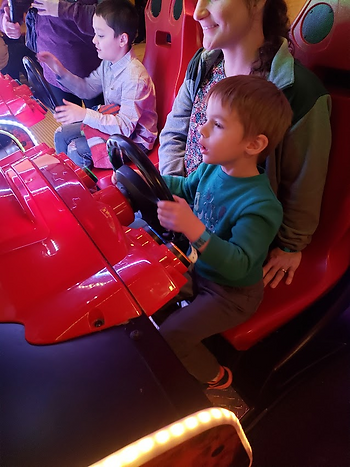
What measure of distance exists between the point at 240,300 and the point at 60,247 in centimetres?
44

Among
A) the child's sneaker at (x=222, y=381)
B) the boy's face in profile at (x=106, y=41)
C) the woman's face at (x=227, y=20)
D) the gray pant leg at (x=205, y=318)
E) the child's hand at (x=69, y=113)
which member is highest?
the woman's face at (x=227, y=20)

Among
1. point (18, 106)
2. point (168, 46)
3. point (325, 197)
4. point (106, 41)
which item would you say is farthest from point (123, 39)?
Result: point (325, 197)

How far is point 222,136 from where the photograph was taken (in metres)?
0.81

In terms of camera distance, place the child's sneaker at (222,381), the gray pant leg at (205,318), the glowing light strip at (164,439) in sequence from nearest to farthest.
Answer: the glowing light strip at (164,439), the gray pant leg at (205,318), the child's sneaker at (222,381)

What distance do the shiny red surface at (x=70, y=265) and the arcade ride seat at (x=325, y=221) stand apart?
357 millimetres

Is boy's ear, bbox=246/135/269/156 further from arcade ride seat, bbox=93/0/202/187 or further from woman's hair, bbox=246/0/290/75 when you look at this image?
arcade ride seat, bbox=93/0/202/187

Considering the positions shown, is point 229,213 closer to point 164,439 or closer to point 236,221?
point 236,221

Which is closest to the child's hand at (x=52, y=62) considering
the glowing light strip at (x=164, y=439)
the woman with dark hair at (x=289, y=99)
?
the woman with dark hair at (x=289, y=99)

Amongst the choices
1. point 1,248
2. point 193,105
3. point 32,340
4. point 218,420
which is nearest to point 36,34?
point 193,105

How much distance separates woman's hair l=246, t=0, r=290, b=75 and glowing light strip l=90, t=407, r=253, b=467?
0.81m

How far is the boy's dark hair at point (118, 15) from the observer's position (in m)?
1.47

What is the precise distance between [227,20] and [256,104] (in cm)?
28

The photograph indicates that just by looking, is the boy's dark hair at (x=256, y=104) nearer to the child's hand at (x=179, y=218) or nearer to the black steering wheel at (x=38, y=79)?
the child's hand at (x=179, y=218)

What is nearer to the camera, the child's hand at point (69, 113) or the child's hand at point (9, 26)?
the child's hand at point (69, 113)
